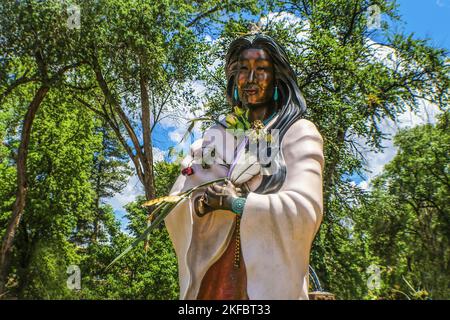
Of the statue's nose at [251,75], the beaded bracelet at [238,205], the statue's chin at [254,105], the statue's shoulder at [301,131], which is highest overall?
the statue's nose at [251,75]

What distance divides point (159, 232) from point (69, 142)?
22.1 ft

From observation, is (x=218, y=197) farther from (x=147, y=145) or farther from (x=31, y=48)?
(x=31, y=48)

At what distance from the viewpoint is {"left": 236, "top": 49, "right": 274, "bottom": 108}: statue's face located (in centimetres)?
513

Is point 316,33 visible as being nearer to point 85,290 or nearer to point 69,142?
point 69,142

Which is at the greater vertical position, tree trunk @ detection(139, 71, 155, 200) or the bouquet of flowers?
tree trunk @ detection(139, 71, 155, 200)

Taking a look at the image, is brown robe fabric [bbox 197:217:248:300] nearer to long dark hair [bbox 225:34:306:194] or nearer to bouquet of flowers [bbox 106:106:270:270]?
bouquet of flowers [bbox 106:106:270:270]

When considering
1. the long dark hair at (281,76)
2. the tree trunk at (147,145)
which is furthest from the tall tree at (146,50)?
the long dark hair at (281,76)

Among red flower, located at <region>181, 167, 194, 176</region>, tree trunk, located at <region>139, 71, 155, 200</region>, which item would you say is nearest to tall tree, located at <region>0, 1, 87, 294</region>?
tree trunk, located at <region>139, 71, 155, 200</region>

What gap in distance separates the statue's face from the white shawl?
21.1 inches

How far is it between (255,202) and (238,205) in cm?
15

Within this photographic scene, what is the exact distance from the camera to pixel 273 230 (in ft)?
14.0

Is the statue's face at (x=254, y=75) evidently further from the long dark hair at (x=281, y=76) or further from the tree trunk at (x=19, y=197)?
the tree trunk at (x=19, y=197)

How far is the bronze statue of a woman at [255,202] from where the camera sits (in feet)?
13.9

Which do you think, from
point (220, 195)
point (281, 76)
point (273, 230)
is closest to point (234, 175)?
point (220, 195)
